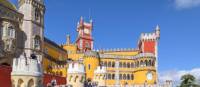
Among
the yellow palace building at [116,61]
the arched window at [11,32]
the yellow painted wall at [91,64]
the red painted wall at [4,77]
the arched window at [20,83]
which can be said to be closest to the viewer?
the arched window at [20,83]

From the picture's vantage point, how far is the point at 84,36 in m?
120

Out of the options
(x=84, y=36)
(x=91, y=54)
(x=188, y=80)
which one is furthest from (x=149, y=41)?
(x=188, y=80)

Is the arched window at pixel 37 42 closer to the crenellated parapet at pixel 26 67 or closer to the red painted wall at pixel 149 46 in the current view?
the red painted wall at pixel 149 46

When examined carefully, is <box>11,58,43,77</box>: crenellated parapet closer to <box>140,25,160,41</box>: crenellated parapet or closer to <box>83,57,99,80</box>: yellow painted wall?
<box>83,57,99,80</box>: yellow painted wall

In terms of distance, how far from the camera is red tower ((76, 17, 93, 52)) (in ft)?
386

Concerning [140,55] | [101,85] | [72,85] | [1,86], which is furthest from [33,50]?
[140,55]

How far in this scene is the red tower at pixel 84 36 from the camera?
11756 centimetres

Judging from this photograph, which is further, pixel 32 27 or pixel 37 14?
pixel 37 14

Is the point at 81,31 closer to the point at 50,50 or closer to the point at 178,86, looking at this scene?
the point at 50,50

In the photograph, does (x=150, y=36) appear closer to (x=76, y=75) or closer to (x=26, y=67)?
(x=76, y=75)

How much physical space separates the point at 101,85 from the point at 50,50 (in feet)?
95.6

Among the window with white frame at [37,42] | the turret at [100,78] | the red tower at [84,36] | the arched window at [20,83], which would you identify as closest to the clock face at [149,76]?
the red tower at [84,36]

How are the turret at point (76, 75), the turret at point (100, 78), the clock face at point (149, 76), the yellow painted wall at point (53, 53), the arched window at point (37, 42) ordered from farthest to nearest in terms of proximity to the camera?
1. the clock face at point (149, 76)
2. the yellow painted wall at point (53, 53)
3. the arched window at point (37, 42)
4. the turret at point (100, 78)
5. the turret at point (76, 75)

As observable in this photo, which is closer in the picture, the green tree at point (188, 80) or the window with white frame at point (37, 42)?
the green tree at point (188, 80)
